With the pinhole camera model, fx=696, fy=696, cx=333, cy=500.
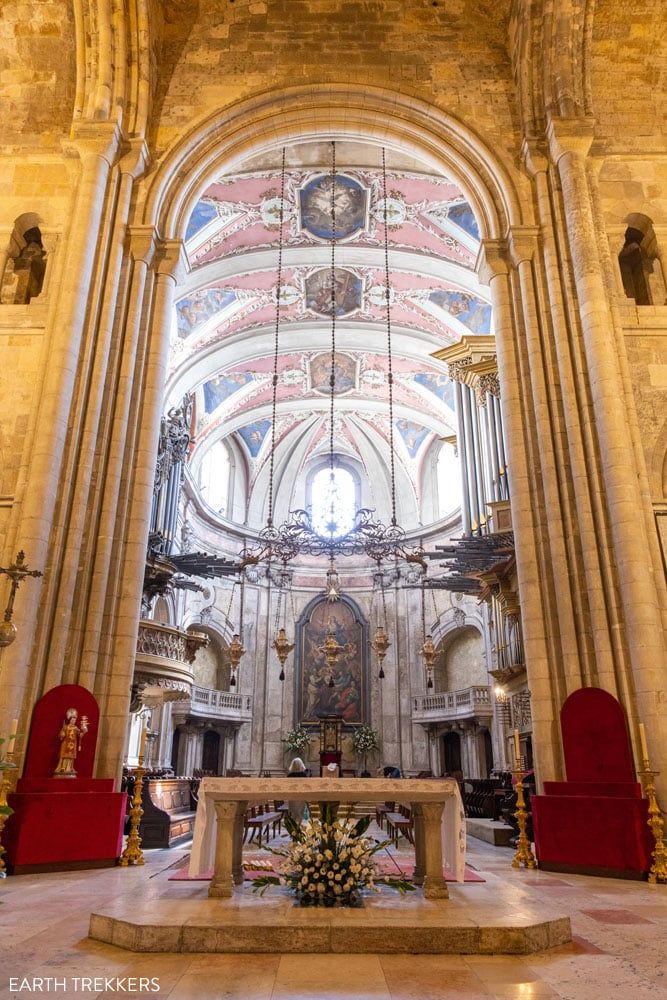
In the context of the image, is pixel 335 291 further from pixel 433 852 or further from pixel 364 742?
pixel 433 852

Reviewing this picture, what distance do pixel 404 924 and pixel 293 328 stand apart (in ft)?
55.6

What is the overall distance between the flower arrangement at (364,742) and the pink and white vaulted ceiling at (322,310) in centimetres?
731

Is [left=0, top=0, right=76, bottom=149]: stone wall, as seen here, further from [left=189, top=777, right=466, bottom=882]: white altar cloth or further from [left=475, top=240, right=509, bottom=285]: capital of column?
[left=189, top=777, right=466, bottom=882]: white altar cloth

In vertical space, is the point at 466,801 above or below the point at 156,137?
below

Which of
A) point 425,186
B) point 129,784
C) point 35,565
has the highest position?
point 425,186

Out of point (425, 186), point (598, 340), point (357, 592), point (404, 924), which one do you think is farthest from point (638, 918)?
point (357, 592)

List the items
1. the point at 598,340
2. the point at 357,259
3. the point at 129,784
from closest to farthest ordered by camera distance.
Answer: the point at 598,340 < the point at 129,784 < the point at 357,259

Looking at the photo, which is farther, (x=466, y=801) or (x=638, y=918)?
(x=466, y=801)

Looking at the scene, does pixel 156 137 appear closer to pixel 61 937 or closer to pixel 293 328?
pixel 293 328

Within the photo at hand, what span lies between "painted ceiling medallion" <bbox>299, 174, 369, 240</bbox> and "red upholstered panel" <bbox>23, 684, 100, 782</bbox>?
37.9 feet

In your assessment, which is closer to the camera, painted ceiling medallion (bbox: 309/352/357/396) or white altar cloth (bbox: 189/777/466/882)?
white altar cloth (bbox: 189/777/466/882)

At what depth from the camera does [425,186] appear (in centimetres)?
1452

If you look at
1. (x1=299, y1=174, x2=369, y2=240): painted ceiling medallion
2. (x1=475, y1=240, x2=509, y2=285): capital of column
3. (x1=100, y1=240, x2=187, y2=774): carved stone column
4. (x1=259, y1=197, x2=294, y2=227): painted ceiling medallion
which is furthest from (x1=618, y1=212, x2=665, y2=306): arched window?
(x1=259, y1=197, x2=294, y2=227): painted ceiling medallion

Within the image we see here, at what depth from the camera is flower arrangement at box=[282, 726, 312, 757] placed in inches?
846
